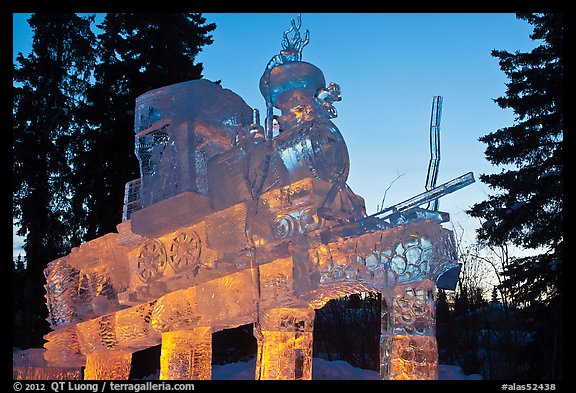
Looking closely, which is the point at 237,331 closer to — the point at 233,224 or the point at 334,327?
the point at 334,327

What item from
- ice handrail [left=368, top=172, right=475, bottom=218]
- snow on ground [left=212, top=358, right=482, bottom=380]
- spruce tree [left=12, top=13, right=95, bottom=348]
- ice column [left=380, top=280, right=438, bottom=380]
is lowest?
ice column [left=380, top=280, right=438, bottom=380]

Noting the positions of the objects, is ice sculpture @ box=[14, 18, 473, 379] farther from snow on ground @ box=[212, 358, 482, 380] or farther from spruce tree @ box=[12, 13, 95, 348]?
spruce tree @ box=[12, 13, 95, 348]

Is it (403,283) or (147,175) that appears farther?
(147,175)

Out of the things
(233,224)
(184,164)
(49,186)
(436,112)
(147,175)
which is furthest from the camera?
(49,186)

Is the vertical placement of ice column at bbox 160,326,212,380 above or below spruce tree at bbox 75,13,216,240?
below

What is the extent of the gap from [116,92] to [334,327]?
24.7 feet

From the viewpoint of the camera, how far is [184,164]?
4.51 meters

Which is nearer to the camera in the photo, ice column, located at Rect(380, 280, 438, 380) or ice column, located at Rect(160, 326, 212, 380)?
ice column, located at Rect(380, 280, 438, 380)

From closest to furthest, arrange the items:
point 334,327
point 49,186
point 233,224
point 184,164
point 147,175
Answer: point 233,224
point 184,164
point 147,175
point 49,186
point 334,327

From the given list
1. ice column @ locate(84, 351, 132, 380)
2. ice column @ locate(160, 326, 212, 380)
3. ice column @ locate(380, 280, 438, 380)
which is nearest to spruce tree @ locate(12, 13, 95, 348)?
ice column @ locate(84, 351, 132, 380)

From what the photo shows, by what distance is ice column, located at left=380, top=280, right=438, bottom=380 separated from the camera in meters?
3.32

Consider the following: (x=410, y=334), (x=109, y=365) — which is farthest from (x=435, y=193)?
(x=109, y=365)

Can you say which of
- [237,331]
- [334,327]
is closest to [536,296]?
[334,327]

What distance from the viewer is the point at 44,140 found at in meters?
14.2
